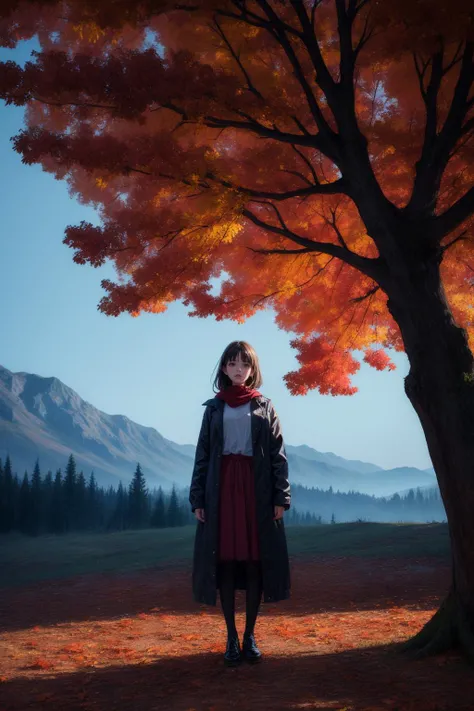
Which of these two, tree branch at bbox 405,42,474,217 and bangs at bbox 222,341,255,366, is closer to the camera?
bangs at bbox 222,341,255,366

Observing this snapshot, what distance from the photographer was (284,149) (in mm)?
6410

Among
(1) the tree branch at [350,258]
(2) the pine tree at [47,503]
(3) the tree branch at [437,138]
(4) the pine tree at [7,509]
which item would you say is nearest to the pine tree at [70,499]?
(2) the pine tree at [47,503]

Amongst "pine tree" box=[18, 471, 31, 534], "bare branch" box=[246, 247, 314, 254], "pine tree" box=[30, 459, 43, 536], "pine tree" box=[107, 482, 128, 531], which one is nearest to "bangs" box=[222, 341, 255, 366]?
"bare branch" box=[246, 247, 314, 254]

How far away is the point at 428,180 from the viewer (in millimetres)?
5527

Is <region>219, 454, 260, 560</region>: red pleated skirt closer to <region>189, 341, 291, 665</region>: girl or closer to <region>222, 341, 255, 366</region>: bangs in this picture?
<region>189, 341, 291, 665</region>: girl

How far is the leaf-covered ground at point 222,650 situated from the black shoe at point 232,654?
100 mm

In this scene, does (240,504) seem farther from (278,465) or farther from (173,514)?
(173,514)

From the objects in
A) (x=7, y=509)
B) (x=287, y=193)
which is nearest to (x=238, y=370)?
(x=287, y=193)

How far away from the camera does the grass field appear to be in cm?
1319

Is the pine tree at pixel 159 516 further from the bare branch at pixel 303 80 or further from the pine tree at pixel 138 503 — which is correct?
the bare branch at pixel 303 80

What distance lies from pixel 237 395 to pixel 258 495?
2.61ft

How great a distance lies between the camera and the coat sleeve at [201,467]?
4562mm

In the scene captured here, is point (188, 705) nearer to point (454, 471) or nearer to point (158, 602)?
point (454, 471)

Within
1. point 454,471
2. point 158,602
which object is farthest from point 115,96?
point 158,602
